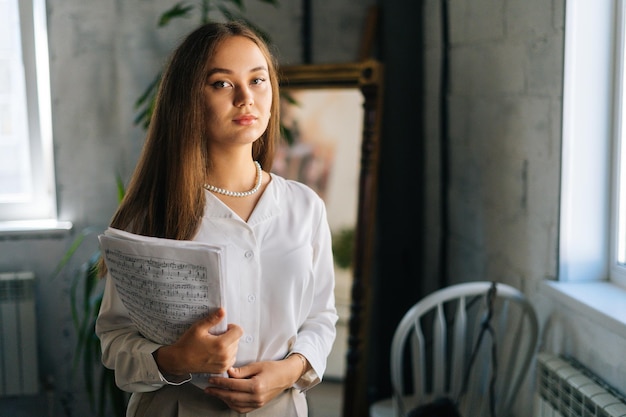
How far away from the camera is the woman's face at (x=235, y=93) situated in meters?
1.26

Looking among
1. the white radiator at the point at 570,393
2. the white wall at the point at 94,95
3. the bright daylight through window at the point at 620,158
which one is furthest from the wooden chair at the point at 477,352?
the white wall at the point at 94,95

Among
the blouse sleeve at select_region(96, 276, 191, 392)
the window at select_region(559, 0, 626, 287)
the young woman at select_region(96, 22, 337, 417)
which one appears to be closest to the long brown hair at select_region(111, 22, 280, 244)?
the young woman at select_region(96, 22, 337, 417)

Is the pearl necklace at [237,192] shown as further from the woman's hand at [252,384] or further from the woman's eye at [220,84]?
the woman's hand at [252,384]

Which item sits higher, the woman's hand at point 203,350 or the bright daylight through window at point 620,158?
the bright daylight through window at point 620,158

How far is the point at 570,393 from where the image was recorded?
172 centimetres

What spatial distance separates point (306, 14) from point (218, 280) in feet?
7.03

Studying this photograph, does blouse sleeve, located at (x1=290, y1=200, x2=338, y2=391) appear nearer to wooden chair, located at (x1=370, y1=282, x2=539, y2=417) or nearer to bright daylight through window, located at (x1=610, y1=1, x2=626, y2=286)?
wooden chair, located at (x1=370, y1=282, x2=539, y2=417)

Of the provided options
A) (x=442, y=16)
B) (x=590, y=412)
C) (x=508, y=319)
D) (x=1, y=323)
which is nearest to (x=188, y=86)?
(x=590, y=412)

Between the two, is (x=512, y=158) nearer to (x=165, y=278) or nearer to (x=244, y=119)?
(x=244, y=119)

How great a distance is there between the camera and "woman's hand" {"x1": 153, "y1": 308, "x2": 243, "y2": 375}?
1.18 meters

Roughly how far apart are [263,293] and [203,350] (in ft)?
0.54

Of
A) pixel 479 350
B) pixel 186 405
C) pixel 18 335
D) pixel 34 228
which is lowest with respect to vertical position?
pixel 18 335

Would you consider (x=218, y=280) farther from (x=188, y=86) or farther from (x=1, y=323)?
(x=1, y=323)

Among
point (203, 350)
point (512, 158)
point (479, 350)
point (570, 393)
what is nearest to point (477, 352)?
point (479, 350)
